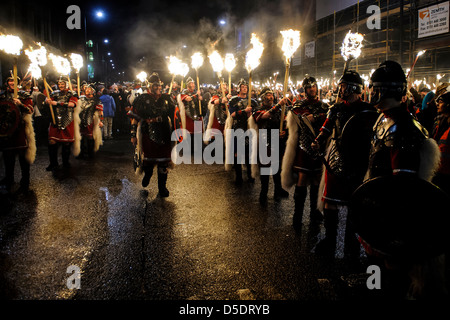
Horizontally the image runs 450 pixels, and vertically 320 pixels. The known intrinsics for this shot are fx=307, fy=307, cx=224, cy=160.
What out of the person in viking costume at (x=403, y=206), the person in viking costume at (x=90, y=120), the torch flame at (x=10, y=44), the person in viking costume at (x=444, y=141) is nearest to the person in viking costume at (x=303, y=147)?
the person in viking costume at (x=444, y=141)

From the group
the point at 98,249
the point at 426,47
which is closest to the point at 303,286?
the point at 98,249

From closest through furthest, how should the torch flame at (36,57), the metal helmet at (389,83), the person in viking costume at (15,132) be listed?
the metal helmet at (389,83)
the person in viking costume at (15,132)
the torch flame at (36,57)

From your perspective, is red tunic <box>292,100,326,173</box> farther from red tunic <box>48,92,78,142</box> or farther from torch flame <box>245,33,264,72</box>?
red tunic <box>48,92,78,142</box>

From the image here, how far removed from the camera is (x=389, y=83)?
2.60 m

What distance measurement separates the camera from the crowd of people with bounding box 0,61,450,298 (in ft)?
7.59

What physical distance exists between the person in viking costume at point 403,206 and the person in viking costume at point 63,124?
7.67 meters

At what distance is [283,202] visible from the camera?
5680 mm

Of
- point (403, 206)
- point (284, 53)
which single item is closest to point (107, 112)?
point (284, 53)

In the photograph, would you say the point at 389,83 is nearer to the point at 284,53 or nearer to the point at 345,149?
the point at 345,149

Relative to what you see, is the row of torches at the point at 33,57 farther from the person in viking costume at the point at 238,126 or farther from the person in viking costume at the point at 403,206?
the person in viking costume at the point at 403,206

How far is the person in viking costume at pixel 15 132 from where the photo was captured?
5609mm

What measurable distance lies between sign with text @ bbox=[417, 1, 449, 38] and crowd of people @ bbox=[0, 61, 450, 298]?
13071 millimetres
